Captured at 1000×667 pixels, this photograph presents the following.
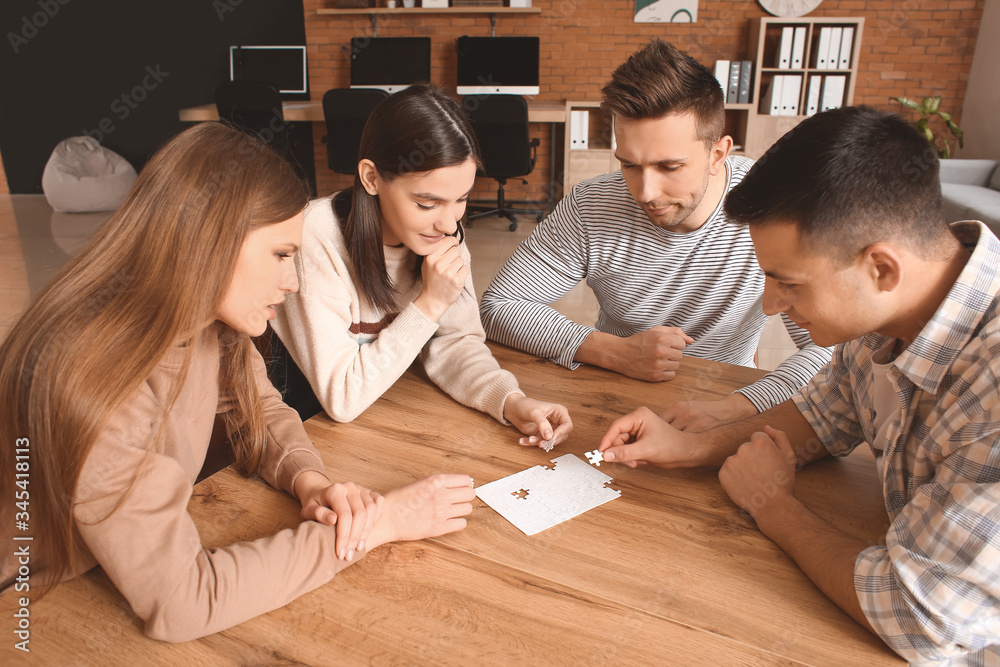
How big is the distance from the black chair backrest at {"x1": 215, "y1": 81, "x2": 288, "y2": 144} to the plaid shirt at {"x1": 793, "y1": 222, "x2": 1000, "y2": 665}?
207 inches

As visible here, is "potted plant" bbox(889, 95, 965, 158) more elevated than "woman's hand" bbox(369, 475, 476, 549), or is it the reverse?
"potted plant" bbox(889, 95, 965, 158)

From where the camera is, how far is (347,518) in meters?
0.97

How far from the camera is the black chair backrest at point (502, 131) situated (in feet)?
17.0

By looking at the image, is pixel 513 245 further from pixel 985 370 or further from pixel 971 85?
pixel 985 370

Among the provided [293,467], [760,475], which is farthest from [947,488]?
[293,467]

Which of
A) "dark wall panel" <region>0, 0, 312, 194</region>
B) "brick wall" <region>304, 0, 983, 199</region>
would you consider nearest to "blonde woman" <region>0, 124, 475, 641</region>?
"brick wall" <region>304, 0, 983, 199</region>

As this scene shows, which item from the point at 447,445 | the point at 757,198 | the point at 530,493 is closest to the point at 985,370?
the point at 757,198

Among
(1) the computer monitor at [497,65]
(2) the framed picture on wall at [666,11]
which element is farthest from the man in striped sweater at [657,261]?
(2) the framed picture on wall at [666,11]

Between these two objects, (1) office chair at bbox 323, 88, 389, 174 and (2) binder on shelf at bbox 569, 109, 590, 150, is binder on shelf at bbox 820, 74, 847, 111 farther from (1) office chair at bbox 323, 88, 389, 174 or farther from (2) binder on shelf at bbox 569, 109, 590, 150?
(1) office chair at bbox 323, 88, 389, 174

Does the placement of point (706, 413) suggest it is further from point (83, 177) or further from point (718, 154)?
point (83, 177)

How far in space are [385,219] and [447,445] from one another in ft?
1.91

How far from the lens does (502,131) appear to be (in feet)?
17.6

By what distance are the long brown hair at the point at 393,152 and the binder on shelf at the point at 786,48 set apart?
17.2ft

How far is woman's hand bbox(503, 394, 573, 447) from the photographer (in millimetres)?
1239
